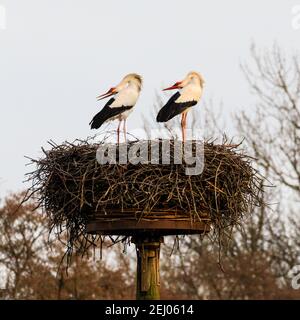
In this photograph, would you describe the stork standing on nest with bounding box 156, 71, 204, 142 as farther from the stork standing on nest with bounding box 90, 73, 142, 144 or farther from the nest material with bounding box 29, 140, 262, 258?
the nest material with bounding box 29, 140, 262, 258

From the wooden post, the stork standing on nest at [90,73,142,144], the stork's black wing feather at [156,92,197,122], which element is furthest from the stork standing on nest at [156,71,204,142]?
the wooden post

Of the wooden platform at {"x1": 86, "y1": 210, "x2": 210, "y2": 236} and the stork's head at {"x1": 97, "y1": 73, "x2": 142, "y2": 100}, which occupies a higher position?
the stork's head at {"x1": 97, "y1": 73, "x2": 142, "y2": 100}

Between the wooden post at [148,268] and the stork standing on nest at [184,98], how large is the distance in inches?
47.7

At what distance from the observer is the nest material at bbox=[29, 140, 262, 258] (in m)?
6.76

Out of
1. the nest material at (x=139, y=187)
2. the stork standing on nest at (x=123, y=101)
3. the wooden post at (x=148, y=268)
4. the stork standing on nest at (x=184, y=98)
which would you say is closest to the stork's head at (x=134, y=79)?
the stork standing on nest at (x=123, y=101)

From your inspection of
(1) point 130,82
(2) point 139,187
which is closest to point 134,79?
(1) point 130,82

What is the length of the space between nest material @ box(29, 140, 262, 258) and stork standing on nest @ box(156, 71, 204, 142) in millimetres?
690

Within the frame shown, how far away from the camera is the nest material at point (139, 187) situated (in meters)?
6.76

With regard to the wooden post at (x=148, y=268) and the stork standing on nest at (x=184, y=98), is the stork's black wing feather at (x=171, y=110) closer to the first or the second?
the stork standing on nest at (x=184, y=98)

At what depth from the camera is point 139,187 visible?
6.74 metres

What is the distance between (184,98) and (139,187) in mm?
1695

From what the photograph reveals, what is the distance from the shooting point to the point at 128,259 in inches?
860

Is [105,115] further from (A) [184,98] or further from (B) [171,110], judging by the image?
(A) [184,98]
